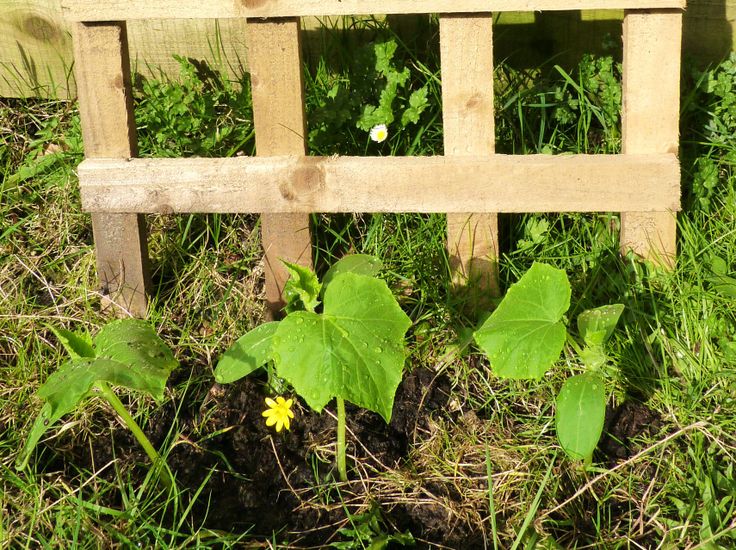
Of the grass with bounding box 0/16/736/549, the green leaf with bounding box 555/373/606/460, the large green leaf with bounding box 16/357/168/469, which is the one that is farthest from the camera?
the grass with bounding box 0/16/736/549

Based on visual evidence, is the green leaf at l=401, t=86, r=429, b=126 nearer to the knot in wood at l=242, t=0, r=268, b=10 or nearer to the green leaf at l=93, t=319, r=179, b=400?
the knot in wood at l=242, t=0, r=268, b=10

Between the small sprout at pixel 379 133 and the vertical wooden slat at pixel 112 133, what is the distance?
2.19 feet

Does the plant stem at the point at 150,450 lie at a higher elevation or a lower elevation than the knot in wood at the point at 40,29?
lower

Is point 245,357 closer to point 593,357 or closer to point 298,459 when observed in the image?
point 298,459

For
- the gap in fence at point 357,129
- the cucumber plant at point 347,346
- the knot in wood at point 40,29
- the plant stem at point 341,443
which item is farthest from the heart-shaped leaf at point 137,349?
the knot in wood at point 40,29

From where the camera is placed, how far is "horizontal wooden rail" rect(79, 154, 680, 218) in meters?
2.45

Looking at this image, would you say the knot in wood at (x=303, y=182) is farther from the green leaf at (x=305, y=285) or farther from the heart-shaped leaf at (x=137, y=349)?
the heart-shaped leaf at (x=137, y=349)

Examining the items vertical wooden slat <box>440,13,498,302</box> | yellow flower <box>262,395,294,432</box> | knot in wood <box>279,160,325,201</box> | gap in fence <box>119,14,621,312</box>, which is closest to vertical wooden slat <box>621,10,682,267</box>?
gap in fence <box>119,14,621,312</box>

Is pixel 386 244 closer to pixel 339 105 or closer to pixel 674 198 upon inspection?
pixel 339 105

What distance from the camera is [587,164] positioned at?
2.44 meters

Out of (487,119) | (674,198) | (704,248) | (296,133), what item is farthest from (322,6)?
(704,248)

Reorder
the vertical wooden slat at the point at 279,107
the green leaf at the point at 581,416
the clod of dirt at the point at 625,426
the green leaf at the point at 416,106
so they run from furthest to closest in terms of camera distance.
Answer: the green leaf at the point at 416,106
the vertical wooden slat at the point at 279,107
the clod of dirt at the point at 625,426
the green leaf at the point at 581,416

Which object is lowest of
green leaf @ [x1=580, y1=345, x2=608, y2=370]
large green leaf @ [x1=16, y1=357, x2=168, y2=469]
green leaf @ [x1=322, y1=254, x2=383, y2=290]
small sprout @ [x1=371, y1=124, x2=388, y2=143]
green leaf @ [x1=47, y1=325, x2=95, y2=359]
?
green leaf @ [x1=580, y1=345, x2=608, y2=370]

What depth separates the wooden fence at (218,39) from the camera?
112 inches
